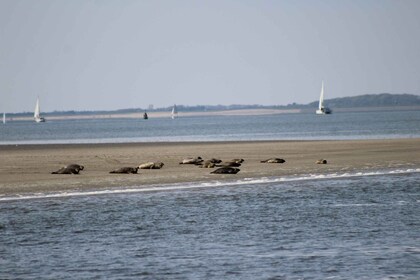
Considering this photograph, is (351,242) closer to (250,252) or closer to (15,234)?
(250,252)

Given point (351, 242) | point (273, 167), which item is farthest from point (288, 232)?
point (273, 167)

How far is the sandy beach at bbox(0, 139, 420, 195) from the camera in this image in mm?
30672

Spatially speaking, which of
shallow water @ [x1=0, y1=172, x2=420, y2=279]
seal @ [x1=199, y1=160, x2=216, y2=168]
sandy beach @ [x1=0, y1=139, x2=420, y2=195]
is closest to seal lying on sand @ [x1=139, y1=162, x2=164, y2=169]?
sandy beach @ [x1=0, y1=139, x2=420, y2=195]

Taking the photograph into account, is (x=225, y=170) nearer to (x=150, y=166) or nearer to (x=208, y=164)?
(x=208, y=164)

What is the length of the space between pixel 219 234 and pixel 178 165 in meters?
18.8

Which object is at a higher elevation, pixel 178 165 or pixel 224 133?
pixel 178 165

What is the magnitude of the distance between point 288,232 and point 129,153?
29.8 metres

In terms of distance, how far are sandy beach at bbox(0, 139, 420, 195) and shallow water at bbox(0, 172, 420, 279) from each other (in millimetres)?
3234

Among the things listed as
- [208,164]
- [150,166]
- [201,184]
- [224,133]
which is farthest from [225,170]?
[224,133]

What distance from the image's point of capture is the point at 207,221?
21.2 m

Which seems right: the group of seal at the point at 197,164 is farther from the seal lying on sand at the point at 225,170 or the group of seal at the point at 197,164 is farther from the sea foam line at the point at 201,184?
the sea foam line at the point at 201,184

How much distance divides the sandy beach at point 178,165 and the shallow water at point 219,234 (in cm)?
323

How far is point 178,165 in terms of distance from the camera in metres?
37.7

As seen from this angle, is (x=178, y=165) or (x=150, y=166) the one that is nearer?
(x=150, y=166)
